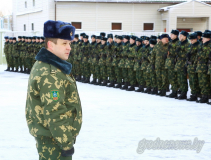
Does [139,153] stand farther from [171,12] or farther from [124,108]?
[171,12]

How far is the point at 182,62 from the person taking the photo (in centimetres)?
1087

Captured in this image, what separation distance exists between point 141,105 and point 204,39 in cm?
226

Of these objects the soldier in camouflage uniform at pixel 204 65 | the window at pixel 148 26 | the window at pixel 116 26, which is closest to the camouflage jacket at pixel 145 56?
the soldier in camouflage uniform at pixel 204 65

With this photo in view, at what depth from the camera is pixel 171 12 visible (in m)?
25.7

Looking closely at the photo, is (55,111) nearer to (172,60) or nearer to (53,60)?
(53,60)

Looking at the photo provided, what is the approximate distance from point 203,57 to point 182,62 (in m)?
0.88

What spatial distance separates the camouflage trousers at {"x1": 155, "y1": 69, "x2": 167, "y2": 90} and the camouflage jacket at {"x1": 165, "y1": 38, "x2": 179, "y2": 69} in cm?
47

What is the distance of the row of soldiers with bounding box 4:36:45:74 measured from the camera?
19752 millimetres

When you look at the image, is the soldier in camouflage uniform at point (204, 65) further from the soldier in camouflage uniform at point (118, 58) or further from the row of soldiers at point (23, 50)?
the row of soldiers at point (23, 50)

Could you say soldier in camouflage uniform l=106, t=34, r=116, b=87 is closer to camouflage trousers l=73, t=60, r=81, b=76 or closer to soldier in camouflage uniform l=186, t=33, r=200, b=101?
camouflage trousers l=73, t=60, r=81, b=76

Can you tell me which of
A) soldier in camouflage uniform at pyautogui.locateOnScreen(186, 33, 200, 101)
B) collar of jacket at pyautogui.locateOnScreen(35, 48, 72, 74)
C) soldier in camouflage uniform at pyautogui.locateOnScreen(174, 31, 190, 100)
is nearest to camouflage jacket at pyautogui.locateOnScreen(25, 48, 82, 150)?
collar of jacket at pyautogui.locateOnScreen(35, 48, 72, 74)

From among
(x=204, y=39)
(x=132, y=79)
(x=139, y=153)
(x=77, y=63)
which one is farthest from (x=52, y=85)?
(x=77, y=63)

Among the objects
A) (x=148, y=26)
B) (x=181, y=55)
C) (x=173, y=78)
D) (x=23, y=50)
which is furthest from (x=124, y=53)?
(x=148, y=26)

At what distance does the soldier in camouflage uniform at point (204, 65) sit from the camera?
995 centimetres
